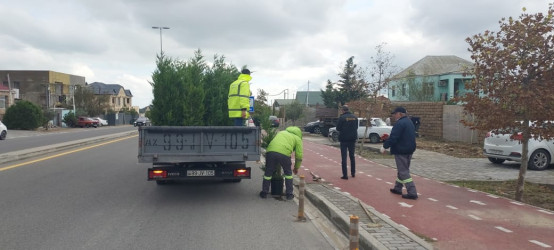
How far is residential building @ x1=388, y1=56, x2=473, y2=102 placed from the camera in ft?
127

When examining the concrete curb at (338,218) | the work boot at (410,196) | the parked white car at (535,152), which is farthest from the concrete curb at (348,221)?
the parked white car at (535,152)

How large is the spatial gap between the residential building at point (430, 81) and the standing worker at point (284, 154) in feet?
81.0

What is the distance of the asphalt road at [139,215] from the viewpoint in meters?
5.23

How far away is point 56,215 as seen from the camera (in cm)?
646

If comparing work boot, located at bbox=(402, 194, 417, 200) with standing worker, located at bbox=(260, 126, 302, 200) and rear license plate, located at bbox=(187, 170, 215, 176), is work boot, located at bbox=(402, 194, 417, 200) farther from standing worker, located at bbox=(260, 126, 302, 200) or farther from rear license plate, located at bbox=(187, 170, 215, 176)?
rear license plate, located at bbox=(187, 170, 215, 176)

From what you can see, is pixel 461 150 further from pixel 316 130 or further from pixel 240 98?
pixel 316 130

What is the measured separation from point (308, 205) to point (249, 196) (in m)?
1.32

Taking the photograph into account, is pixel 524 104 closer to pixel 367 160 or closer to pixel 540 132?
pixel 540 132

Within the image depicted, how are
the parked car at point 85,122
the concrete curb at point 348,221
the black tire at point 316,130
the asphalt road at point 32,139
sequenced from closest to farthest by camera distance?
1. the concrete curb at point 348,221
2. the asphalt road at point 32,139
3. the black tire at point 316,130
4. the parked car at point 85,122

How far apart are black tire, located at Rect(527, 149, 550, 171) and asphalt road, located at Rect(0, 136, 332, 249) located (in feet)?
→ 26.9

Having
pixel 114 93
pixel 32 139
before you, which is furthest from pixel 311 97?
pixel 32 139

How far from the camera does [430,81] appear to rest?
44.2 m

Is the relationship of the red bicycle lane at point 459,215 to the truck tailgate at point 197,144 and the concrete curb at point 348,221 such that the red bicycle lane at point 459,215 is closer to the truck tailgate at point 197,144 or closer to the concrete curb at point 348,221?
the concrete curb at point 348,221

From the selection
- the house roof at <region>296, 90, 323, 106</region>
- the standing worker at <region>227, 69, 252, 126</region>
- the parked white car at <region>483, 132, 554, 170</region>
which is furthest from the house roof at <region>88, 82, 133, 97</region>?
the parked white car at <region>483, 132, 554, 170</region>
